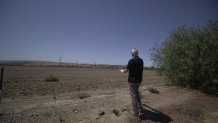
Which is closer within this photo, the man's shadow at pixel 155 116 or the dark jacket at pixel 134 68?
the dark jacket at pixel 134 68

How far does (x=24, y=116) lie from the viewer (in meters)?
6.23

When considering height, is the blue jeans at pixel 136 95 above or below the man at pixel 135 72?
below

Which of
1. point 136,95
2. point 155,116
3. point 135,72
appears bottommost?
point 155,116

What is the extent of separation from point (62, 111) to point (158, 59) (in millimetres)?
10853

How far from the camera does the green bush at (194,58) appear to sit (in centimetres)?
1180

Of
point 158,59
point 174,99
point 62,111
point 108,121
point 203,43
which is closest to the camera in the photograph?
point 108,121

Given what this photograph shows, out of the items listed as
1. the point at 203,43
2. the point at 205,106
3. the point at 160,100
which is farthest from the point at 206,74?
the point at 160,100

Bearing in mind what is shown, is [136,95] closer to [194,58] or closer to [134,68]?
[134,68]

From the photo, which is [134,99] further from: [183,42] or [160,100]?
[183,42]

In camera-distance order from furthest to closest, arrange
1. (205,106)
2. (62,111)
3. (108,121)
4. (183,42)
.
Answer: (183,42) < (205,106) < (62,111) < (108,121)

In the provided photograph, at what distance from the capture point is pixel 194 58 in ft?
39.3

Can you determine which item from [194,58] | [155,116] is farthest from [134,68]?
[194,58]

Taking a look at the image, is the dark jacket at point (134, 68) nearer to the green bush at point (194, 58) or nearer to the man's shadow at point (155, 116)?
the man's shadow at point (155, 116)

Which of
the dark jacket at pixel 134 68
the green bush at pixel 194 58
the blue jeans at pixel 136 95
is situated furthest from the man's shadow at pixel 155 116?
the green bush at pixel 194 58
